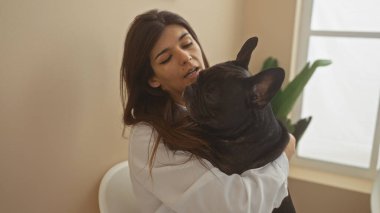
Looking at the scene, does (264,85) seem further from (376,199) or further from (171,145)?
(376,199)

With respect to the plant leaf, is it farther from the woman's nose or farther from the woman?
the woman's nose

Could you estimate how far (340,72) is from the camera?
2.14 meters

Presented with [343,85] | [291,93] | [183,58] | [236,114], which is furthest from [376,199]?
[183,58]

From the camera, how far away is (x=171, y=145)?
1009mm

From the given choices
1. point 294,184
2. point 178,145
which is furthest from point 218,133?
point 294,184

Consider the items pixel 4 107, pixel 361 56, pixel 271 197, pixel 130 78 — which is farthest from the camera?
pixel 361 56

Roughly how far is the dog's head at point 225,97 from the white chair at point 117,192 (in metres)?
0.46

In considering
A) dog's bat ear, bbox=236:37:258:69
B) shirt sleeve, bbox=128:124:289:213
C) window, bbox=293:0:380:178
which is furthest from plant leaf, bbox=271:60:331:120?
dog's bat ear, bbox=236:37:258:69

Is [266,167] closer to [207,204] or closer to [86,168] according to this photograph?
[207,204]

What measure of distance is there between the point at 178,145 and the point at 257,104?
11.0 inches

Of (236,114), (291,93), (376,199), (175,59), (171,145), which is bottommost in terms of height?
(376,199)

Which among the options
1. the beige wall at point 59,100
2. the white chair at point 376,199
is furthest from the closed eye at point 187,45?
the white chair at point 376,199

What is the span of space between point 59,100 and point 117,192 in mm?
409

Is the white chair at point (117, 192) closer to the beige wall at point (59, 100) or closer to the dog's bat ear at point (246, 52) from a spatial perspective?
the beige wall at point (59, 100)
